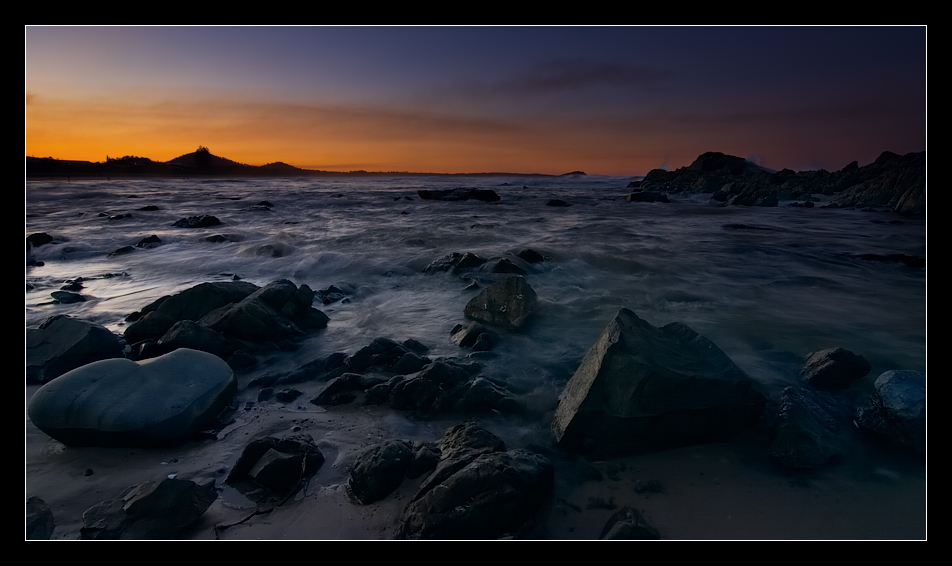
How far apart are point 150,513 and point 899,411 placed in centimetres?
436

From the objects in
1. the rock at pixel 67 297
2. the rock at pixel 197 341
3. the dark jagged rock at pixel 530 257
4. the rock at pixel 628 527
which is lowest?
the rock at pixel 628 527

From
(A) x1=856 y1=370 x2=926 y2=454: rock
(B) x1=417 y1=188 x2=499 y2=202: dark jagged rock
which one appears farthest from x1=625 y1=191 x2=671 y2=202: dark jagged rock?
(A) x1=856 y1=370 x2=926 y2=454: rock

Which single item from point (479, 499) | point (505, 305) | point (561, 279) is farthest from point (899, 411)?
point (561, 279)

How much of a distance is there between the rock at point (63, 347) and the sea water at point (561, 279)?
3.71 ft

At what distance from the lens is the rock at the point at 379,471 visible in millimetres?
2535

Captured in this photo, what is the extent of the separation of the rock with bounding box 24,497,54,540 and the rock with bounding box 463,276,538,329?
392cm

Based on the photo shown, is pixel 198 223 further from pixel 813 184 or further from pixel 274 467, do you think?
pixel 813 184

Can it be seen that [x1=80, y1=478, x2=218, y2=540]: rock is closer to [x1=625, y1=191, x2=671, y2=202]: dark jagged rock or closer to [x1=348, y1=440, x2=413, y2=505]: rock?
[x1=348, y1=440, x2=413, y2=505]: rock

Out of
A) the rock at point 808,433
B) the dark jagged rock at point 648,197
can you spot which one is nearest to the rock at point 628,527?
the rock at point 808,433

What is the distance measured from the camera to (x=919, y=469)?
2.73 metres

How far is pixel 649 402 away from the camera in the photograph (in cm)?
289

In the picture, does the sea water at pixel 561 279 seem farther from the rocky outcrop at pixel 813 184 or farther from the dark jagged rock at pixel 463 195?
the dark jagged rock at pixel 463 195
